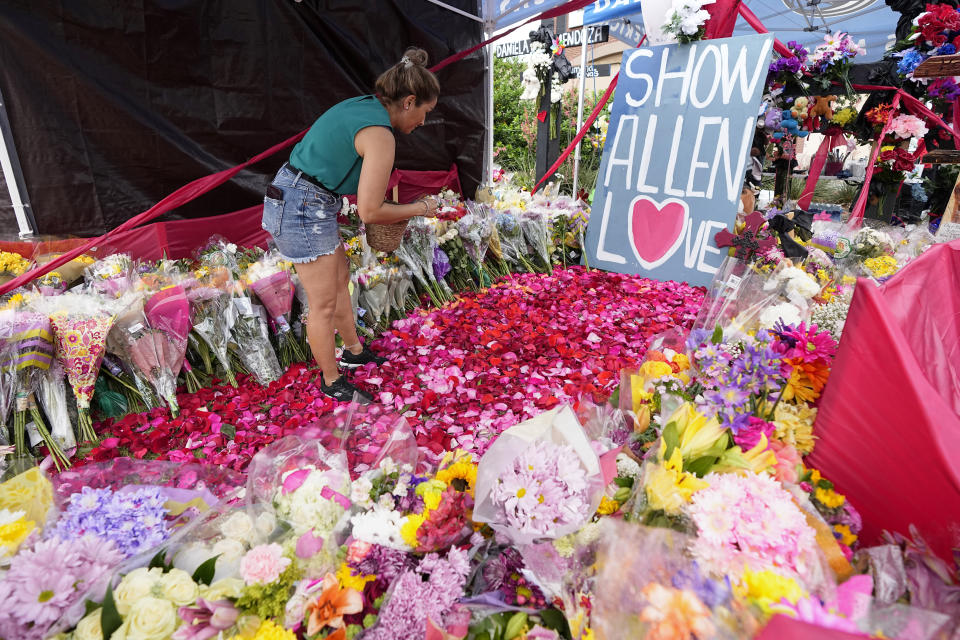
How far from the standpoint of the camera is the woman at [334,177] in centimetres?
190

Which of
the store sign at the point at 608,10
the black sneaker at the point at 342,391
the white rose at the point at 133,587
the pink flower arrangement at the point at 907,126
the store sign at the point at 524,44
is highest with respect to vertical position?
the store sign at the point at 524,44

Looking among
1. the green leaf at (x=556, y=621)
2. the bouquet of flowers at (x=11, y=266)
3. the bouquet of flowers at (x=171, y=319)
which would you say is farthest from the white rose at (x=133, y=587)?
the bouquet of flowers at (x=11, y=266)

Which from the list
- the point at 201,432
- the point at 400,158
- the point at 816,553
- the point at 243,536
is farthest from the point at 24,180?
the point at 816,553

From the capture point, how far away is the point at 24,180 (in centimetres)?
279

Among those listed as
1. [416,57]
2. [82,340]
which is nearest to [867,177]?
[416,57]

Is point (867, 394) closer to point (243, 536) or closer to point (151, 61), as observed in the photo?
point (243, 536)

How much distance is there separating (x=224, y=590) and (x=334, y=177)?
1554 millimetres

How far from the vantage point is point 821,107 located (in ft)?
12.3

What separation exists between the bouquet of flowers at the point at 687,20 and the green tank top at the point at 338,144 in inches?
99.3

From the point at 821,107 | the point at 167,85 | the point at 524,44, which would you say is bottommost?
the point at 821,107

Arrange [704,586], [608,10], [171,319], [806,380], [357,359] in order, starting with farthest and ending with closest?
[608,10] → [357,359] → [171,319] → [806,380] → [704,586]

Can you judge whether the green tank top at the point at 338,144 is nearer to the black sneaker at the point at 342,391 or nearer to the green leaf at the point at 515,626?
the black sneaker at the point at 342,391

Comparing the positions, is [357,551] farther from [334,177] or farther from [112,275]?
[112,275]

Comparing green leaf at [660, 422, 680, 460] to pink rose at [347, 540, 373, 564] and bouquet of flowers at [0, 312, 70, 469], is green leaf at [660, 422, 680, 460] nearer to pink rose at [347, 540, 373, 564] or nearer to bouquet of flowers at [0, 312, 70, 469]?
pink rose at [347, 540, 373, 564]
